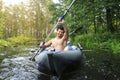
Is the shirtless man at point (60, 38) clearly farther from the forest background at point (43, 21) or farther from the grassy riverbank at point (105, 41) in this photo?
the forest background at point (43, 21)

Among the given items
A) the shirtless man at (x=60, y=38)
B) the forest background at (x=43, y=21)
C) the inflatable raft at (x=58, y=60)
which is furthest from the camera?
the forest background at (x=43, y=21)

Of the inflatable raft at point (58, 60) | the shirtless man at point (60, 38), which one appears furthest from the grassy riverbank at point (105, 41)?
the inflatable raft at point (58, 60)

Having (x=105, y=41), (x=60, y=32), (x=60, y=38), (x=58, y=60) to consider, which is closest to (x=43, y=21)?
(x=105, y=41)

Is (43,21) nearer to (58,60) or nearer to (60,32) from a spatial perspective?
(60,32)

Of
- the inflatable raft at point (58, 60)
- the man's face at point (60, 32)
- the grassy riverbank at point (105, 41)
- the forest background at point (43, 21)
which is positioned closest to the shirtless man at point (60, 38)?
the man's face at point (60, 32)

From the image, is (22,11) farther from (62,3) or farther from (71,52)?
(71,52)

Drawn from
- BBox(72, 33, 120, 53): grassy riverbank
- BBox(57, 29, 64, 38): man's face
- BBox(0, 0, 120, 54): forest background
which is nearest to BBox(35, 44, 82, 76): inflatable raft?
BBox(57, 29, 64, 38): man's face

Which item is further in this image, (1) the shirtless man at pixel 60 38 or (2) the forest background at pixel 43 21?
(2) the forest background at pixel 43 21

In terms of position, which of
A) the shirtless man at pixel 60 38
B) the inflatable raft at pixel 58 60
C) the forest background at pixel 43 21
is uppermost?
the forest background at pixel 43 21

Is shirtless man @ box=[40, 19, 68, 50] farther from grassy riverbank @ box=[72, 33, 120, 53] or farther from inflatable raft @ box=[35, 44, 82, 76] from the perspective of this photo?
grassy riverbank @ box=[72, 33, 120, 53]

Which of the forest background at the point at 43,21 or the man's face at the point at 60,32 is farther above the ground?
the forest background at the point at 43,21

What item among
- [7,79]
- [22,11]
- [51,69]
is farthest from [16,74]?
[22,11]

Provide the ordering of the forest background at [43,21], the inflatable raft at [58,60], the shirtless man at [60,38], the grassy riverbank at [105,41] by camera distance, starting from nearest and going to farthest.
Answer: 1. the inflatable raft at [58,60]
2. the shirtless man at [60,38]
3. the grassy riverbank at [105,41]
4. the forest background at [43,21]

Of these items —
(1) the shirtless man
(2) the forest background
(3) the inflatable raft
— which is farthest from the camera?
(2) the forest background
